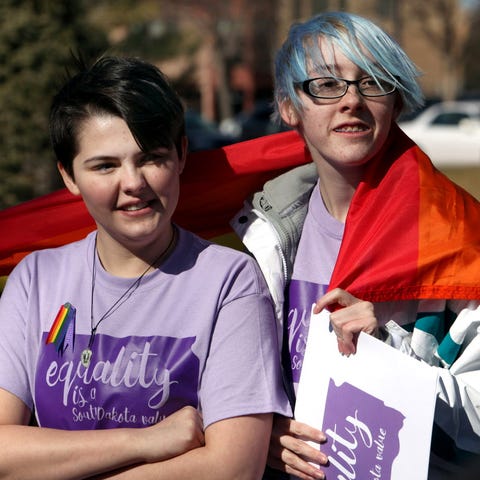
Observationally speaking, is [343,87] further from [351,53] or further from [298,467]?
[298,467]

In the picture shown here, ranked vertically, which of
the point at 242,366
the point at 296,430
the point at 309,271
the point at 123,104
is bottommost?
the point at 296,430

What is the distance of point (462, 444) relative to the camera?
2.46 metres

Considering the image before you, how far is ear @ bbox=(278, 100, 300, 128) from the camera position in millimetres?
2857

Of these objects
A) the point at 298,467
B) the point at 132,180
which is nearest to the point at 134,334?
the point at 132,180

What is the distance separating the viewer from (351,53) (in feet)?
8.52

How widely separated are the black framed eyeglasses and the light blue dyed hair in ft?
0.07

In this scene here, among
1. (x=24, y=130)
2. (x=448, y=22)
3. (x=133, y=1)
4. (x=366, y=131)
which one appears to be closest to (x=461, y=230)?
(x=366, y=131)

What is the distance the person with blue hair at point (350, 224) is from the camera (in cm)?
245

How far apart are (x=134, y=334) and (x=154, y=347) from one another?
0.24 ft

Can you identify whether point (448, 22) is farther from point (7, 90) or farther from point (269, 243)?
point (269, 243)

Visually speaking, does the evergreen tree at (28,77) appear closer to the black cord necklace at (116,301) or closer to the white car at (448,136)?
the black cord necklace at (116,301)

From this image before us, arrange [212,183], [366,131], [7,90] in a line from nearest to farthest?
[366,131], [212,183], [7,90]

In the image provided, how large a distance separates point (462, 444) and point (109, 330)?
3.30 feet

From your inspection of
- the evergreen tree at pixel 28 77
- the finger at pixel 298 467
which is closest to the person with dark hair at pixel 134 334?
the finger at pixel 298 467
